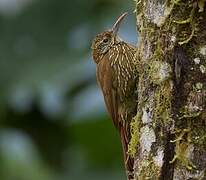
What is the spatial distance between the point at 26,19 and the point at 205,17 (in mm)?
2893

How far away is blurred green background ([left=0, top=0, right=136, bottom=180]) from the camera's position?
5.61 meters

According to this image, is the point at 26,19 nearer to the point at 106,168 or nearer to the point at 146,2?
the point at 106,168

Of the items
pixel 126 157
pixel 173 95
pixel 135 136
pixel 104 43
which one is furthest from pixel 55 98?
pixel 173 95

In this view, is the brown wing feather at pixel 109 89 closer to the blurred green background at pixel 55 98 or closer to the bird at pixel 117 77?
the bird at pixel 117 77

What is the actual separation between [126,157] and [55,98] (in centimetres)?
170

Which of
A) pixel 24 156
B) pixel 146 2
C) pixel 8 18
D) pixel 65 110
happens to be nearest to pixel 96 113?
pixel 65 110

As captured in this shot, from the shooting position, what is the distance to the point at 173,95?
3.28m

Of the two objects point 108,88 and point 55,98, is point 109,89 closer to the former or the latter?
point 108,88

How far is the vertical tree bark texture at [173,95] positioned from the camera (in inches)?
126

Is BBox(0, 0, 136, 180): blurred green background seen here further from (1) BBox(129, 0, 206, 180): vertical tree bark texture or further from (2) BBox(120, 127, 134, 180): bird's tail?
(1) BBox(129, 0, 206, 180): vertical tree bark texture

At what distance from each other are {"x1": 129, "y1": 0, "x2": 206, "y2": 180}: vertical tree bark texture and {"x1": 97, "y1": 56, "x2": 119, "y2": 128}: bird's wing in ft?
3.60

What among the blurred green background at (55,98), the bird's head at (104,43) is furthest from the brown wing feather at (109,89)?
the blurred green background at (55,98)

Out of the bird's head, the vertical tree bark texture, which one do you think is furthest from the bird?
the vertical tree bark texture

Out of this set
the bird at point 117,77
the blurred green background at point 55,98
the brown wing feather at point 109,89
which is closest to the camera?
the bird at point 117,77
